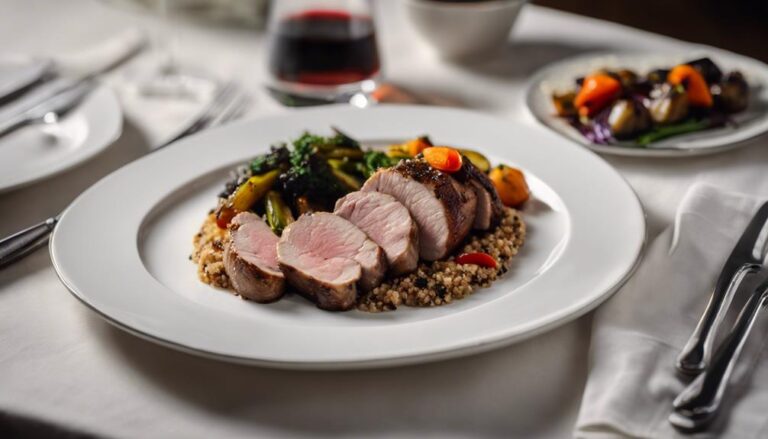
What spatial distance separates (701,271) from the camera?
178cm

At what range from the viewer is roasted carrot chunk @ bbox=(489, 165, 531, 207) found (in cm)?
212

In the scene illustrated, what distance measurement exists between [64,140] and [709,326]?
6.17 feet

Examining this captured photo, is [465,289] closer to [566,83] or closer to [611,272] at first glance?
[611,272]

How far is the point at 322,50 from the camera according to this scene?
8.91 ft

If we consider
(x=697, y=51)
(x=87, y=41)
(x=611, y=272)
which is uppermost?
(x=611, y=272)

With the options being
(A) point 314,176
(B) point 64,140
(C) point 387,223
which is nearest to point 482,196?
(C) point 387,223

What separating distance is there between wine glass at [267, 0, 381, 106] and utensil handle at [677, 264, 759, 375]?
4.64 feet

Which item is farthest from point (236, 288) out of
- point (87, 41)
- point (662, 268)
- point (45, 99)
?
point (87, 41)

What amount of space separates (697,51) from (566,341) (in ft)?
5.79

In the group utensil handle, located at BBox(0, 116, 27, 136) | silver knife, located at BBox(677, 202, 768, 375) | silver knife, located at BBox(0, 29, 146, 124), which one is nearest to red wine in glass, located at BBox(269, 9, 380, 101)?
silver knife, located at BBox(0, 29, 146, 124)

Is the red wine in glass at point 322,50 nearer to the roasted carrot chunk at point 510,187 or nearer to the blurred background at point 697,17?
the roasted carrot chunk at point 510,187

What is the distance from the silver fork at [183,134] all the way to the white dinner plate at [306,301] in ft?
0.27

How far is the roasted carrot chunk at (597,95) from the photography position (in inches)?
99.9

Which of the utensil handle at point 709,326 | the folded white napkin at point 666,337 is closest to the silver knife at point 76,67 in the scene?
the folded white napkin at point 666,337
